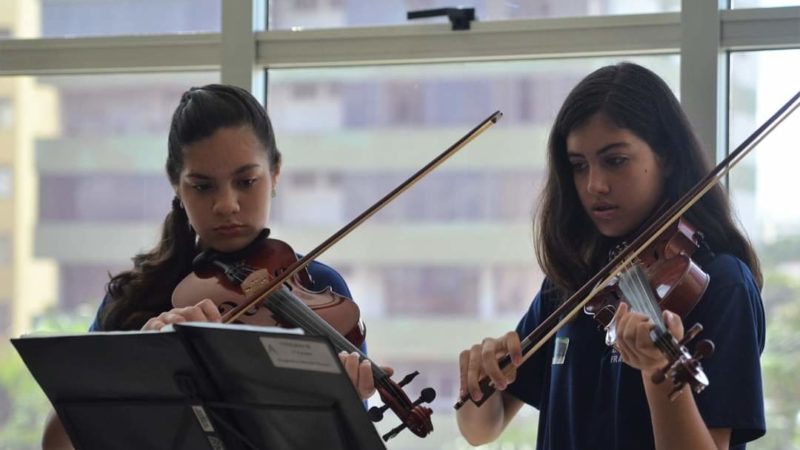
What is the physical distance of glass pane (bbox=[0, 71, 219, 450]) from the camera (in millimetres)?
3035

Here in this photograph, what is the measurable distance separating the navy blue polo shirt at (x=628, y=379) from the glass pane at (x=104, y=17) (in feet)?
4.01

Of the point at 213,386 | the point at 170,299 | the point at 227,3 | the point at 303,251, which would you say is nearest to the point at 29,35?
the point at 227,3

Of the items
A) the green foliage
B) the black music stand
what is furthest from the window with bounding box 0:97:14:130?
the green foliage

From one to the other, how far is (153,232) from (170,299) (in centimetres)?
78

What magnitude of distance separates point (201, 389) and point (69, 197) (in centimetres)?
148

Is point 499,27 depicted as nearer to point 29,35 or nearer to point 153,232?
point 153,232

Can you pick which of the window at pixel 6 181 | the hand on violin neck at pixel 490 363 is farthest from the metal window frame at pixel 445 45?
the hand on violin neck at pixel 490 363

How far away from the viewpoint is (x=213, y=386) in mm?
1738

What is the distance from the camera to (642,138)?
204cm

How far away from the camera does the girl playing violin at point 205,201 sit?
2234 mm

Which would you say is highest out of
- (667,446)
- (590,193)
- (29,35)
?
(29,35)

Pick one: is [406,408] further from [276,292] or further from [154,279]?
[154,279]

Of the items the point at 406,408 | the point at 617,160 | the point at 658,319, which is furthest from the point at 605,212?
the point at 406,408

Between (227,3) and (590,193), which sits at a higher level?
(227,3)
